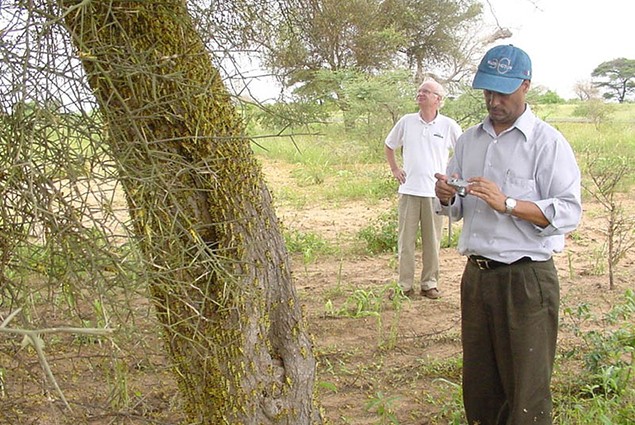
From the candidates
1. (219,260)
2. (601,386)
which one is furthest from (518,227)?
(601,386)

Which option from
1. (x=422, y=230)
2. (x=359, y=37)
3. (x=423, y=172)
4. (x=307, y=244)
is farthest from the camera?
(x=307, y=244)

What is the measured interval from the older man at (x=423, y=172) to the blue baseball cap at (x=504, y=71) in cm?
294

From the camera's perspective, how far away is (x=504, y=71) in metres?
3.18

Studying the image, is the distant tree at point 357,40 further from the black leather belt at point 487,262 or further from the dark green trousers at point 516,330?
the dark green trousers at point 516,330

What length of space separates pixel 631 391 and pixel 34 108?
3.52 meters

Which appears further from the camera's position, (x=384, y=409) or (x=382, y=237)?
(x=382, y=237)

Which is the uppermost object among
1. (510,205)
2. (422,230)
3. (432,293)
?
(510,205)

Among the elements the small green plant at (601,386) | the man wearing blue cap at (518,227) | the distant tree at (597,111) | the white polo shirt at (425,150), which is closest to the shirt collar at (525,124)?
the man wearing blue cap at (518,227)

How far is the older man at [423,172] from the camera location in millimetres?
6250

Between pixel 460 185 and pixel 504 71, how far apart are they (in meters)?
0.52

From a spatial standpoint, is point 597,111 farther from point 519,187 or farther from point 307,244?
point 519,187

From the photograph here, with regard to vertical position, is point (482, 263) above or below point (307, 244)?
above

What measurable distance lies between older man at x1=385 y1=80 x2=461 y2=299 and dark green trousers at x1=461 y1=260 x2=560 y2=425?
9.53 ft

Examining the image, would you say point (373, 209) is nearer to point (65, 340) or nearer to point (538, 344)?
point (65, 340)
